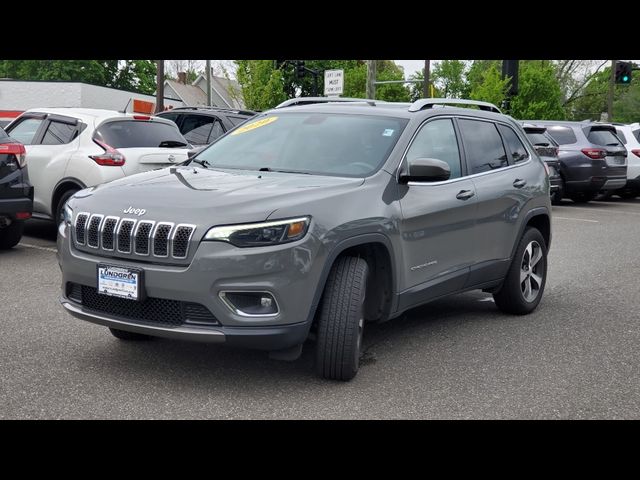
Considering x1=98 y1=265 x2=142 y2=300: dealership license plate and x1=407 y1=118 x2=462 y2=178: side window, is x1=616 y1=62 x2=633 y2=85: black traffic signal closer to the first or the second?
x1=407 y1=118 x2=462 y2=178: side window

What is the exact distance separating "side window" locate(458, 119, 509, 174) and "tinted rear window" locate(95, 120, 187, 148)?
15.9 feet

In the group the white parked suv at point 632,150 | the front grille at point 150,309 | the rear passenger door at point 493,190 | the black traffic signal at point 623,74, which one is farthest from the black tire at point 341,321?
the black traffic signal at point 623,74

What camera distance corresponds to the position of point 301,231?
4.77 m

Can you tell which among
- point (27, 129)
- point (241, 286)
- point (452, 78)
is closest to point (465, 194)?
point (241, 286)

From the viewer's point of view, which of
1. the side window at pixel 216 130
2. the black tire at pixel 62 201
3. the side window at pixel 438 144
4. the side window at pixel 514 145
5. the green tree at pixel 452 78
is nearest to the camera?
the side window at pixel 438 144

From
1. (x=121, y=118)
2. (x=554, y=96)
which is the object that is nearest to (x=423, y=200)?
(x=121, y=118)

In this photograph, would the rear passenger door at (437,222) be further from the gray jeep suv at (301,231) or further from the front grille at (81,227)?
the front grille at (81,227)

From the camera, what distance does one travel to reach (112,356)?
5.57 meters

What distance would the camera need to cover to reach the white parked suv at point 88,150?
10016 mm

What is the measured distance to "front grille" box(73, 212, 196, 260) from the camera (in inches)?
184

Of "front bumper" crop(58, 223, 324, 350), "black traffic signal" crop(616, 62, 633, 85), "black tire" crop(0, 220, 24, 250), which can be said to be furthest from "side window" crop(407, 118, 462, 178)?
"black traffic signal" crop(616, 62, 633, 85)

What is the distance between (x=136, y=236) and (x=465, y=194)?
2632 mm

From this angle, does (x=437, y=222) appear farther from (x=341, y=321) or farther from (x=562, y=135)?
(x=562, y=135)
